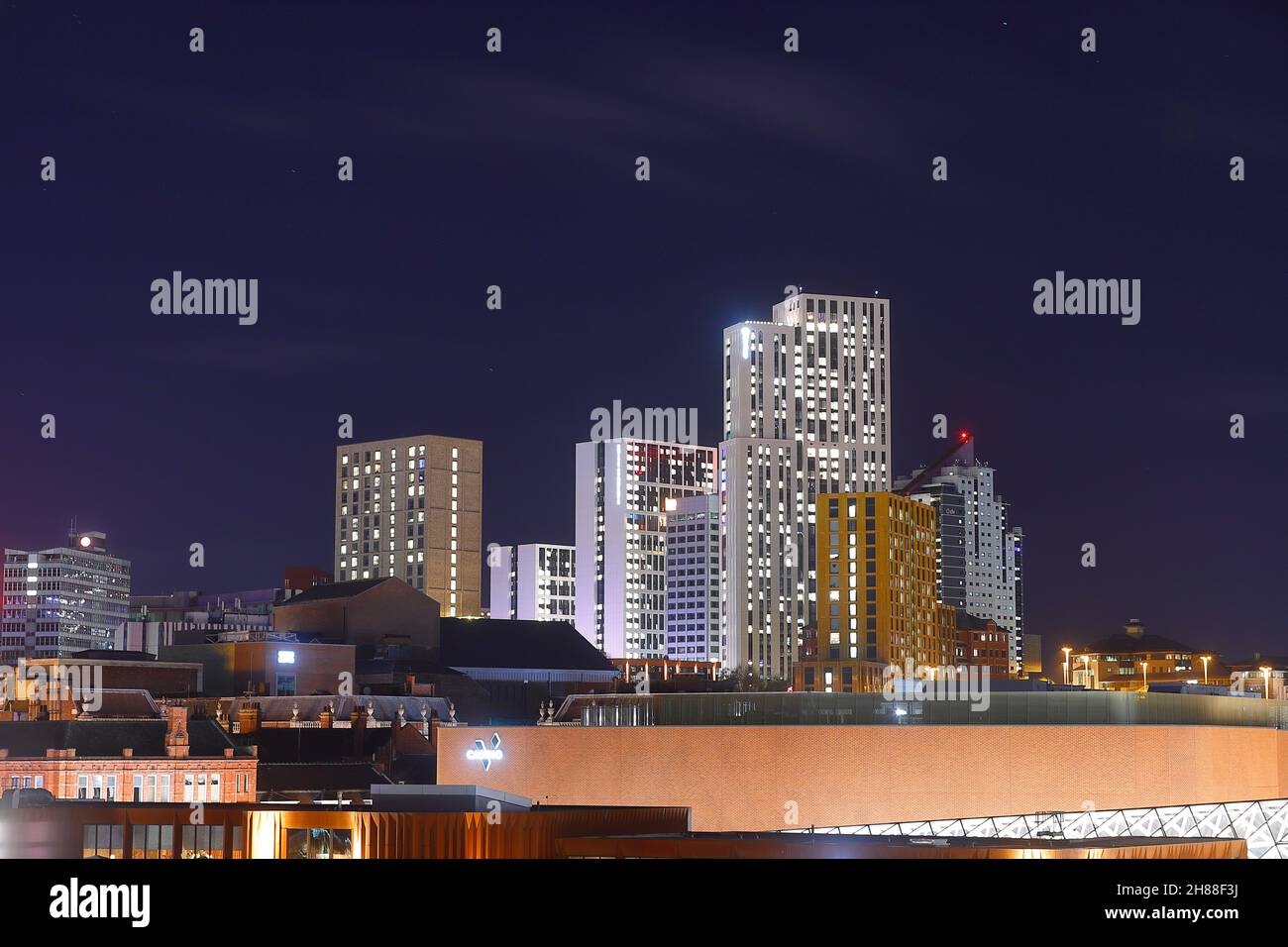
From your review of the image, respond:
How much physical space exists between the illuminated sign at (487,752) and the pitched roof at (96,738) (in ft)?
72.5

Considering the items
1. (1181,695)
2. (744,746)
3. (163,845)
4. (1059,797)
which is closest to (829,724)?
(744,746)

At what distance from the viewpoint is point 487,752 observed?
105 meters

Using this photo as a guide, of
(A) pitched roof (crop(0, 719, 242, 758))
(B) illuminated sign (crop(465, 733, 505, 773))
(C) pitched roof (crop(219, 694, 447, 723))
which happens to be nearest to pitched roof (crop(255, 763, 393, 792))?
(A) pitched roof (crop(0, 719, 242, 758))

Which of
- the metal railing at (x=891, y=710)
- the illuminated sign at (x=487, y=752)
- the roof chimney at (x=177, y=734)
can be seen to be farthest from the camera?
the roof chimney at (x=177, y=734)

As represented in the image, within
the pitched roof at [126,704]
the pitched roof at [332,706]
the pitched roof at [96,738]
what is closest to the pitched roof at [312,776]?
the pitched roof at [96,738]

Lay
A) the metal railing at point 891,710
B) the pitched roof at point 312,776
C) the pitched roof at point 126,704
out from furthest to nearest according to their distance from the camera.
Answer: the pitched roof at point 126,704 → the pitched roof at point 312,776 → the metal railing at point 891,710

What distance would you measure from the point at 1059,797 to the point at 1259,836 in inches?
611

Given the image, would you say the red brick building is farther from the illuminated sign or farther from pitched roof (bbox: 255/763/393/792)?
the illuminated sign

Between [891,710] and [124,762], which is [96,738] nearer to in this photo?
[124,762]

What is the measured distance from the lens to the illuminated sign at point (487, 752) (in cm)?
10406

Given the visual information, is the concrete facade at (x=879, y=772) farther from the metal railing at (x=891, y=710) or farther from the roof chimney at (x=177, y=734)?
the roof chimney at (x=177, y=734)
